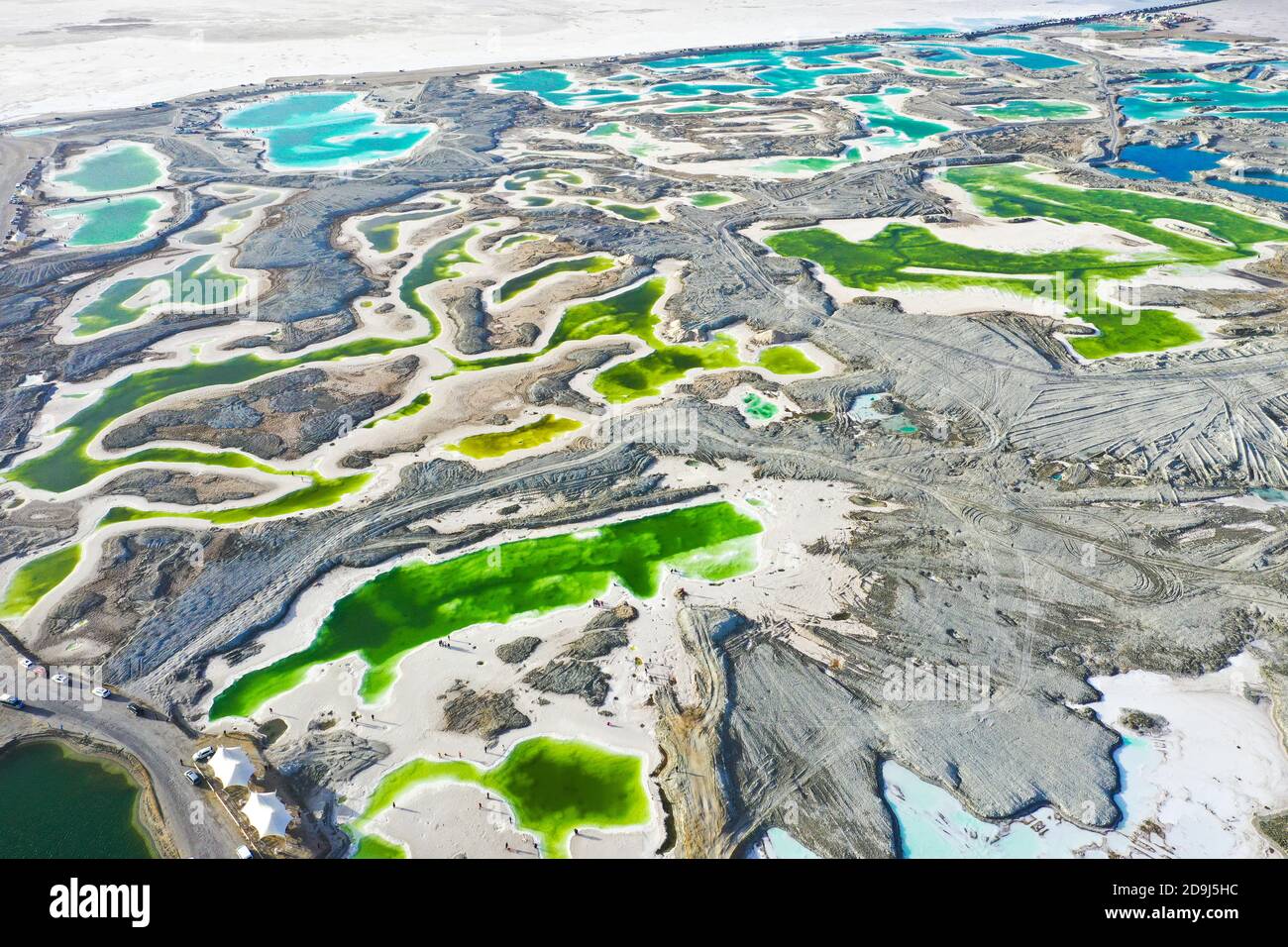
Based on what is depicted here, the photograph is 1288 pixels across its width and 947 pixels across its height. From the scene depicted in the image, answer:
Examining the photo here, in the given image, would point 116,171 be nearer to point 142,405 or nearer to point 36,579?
point 142,405

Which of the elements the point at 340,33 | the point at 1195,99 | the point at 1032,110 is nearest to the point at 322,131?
the point at 340,33

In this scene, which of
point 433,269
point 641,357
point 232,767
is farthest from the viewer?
point 433,269

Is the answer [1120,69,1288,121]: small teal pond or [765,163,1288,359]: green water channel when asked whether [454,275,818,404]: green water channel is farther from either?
[1120,69,1288,121]: small teal pond

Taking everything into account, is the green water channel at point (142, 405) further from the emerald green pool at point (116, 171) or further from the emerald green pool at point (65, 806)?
the emerald green pool at point (116, 171)

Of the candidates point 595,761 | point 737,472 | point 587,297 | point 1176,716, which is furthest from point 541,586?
point 587,297

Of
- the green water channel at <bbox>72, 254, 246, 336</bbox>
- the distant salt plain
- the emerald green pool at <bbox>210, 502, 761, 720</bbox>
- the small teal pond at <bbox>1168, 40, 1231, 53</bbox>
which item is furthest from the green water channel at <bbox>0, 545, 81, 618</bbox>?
the small teal pond at <bbox>1168, 40, 1231, 53</bbox>

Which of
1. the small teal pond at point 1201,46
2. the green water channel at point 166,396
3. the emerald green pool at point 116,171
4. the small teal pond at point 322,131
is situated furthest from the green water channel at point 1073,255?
the small teal pond at point 1201,46
